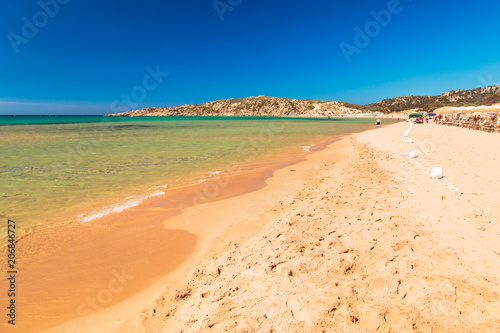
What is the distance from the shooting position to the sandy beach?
2.60 meters

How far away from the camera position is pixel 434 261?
132 inches

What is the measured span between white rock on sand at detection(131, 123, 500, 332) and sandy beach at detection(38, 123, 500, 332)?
0.04 ft

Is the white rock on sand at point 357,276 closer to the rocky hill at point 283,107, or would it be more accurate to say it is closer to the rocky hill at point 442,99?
the rocky hill at point 442,99

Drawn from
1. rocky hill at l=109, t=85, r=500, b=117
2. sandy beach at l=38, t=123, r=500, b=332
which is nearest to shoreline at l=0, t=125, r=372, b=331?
sandy beach at l=38, t=123, r=500, b=332

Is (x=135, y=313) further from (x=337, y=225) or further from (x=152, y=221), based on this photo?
(x=337, y=225)

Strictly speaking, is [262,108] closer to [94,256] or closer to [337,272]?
[94,256]

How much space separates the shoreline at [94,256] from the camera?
11.3 feet

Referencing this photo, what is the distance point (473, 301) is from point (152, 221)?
5.90 metres

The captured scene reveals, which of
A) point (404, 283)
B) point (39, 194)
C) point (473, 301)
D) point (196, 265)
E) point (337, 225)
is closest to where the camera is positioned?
point (473, 301)

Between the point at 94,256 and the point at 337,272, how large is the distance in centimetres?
432

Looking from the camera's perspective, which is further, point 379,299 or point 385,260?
point 385,260

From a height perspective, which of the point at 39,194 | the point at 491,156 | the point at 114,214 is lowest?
the point at 491,156

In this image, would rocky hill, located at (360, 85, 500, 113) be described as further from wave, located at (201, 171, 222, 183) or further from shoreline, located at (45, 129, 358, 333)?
shoreline, located at (45, 129, 358, 333)

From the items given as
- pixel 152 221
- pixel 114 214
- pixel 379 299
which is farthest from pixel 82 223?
pixel 379 299
